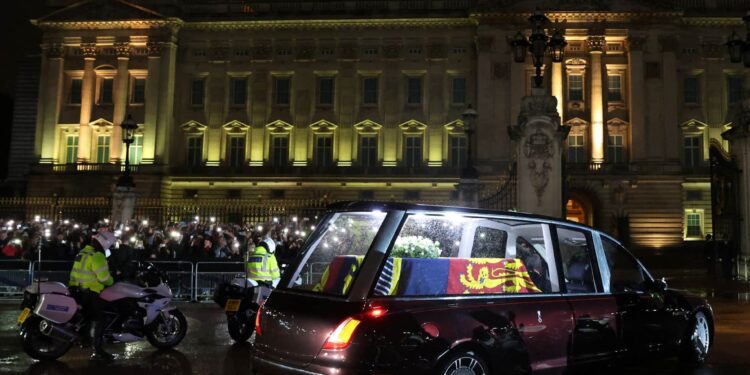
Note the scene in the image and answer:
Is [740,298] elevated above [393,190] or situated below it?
below

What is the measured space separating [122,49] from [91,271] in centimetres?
4132

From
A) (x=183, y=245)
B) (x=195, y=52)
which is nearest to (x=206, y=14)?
(x=195, y=52)

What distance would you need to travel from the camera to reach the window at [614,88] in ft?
140

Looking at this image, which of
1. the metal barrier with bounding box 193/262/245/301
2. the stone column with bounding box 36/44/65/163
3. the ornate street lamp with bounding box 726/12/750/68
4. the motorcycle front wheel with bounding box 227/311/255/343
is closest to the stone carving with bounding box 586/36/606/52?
the ornate street lamp with bounding box 726/12/750/68

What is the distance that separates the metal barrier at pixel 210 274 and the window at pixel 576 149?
104 feet

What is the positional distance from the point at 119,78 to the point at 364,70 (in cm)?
1760

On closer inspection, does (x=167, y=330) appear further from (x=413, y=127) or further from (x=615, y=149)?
(x=615, y=149)

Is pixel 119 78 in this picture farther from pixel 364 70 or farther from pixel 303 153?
pixel 364 70

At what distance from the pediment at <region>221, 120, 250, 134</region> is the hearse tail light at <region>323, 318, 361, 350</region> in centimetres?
4213

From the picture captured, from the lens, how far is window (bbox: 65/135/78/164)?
46094mm

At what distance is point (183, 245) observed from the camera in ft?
62.0

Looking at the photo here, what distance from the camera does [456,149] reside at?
43906 mm

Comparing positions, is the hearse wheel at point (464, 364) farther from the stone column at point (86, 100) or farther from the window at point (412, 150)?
the stone column at point (86, 100)

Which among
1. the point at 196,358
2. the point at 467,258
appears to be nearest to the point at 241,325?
the point at 196,358
